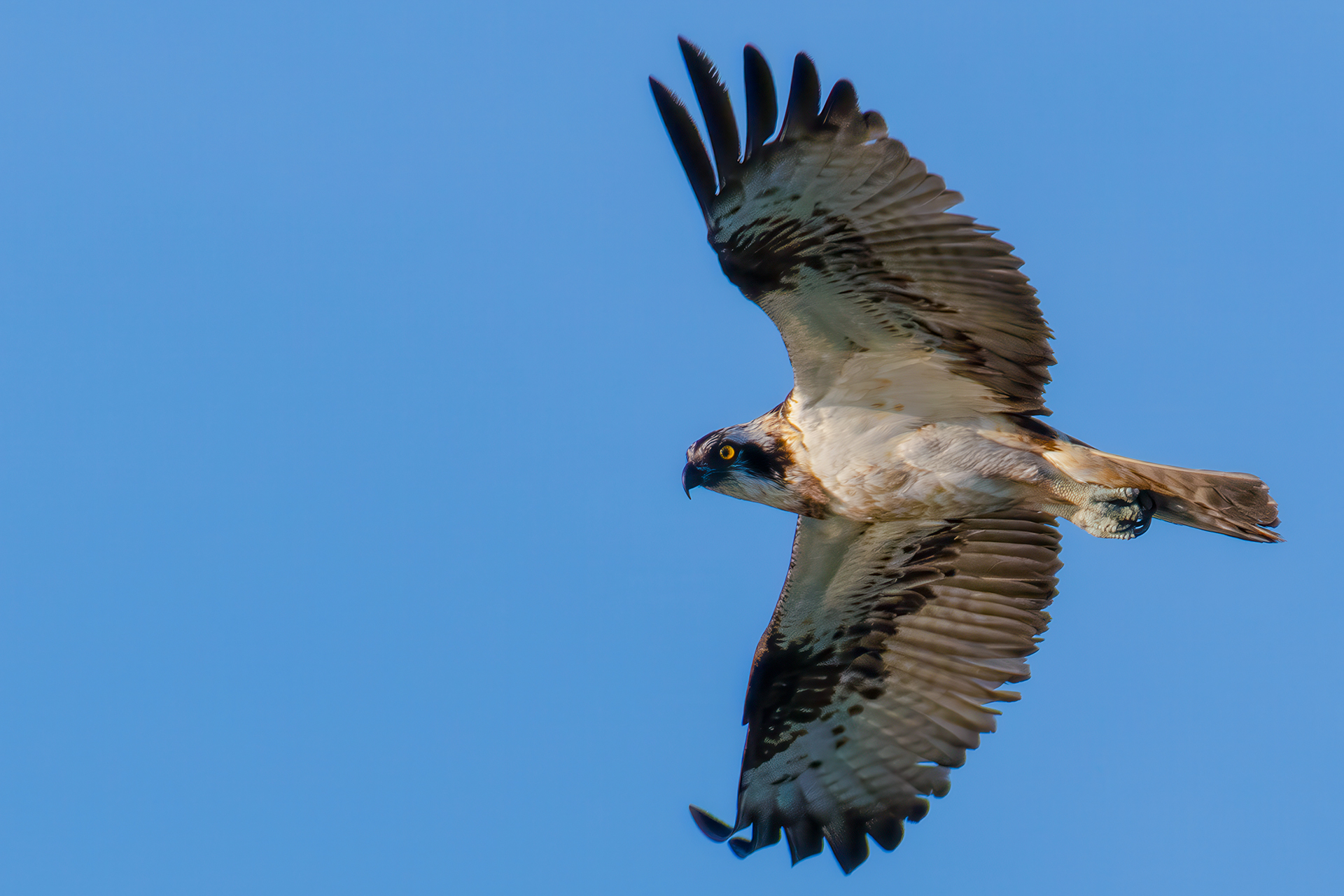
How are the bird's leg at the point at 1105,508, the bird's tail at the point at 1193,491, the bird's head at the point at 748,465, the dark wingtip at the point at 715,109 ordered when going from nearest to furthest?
the dark wingtip at the point at 715,109 < the bird's tail at the point at 1193,491 < the bird's leg at the point at 1105,508 < the bird's head at the point at 748,465

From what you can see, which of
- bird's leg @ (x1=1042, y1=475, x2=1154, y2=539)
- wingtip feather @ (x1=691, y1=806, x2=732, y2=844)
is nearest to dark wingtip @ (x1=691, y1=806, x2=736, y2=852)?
wingtip feather @ (x1=691, y1=806, x2=732, y2=844)

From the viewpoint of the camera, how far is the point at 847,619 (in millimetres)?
8258

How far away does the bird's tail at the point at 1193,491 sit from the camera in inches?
263

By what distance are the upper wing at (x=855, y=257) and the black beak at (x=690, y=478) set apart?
2.78 feet

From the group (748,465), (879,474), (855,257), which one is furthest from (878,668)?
(855,257)

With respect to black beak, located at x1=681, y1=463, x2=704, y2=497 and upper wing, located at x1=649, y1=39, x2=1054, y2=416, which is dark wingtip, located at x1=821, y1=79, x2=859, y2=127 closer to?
upper wing, located at x1=649, y1=39, x2=1054, y2=416

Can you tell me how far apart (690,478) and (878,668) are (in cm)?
186

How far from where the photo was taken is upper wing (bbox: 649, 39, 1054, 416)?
20.7 ft

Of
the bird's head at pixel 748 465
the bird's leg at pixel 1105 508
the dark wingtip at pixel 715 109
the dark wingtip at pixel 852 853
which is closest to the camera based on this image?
the dark wingtip at pixel 715 109

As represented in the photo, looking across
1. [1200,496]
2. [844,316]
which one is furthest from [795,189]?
[1200,496]

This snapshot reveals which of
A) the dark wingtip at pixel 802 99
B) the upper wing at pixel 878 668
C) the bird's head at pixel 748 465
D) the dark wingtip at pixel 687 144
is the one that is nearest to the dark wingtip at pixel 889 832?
the upper wing at pixel 878 668

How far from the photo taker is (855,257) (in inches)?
267

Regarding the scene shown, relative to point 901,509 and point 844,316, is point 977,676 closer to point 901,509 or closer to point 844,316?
point 901,509

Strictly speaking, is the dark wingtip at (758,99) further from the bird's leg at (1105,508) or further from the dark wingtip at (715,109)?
the bird's leg at (1105,508)
